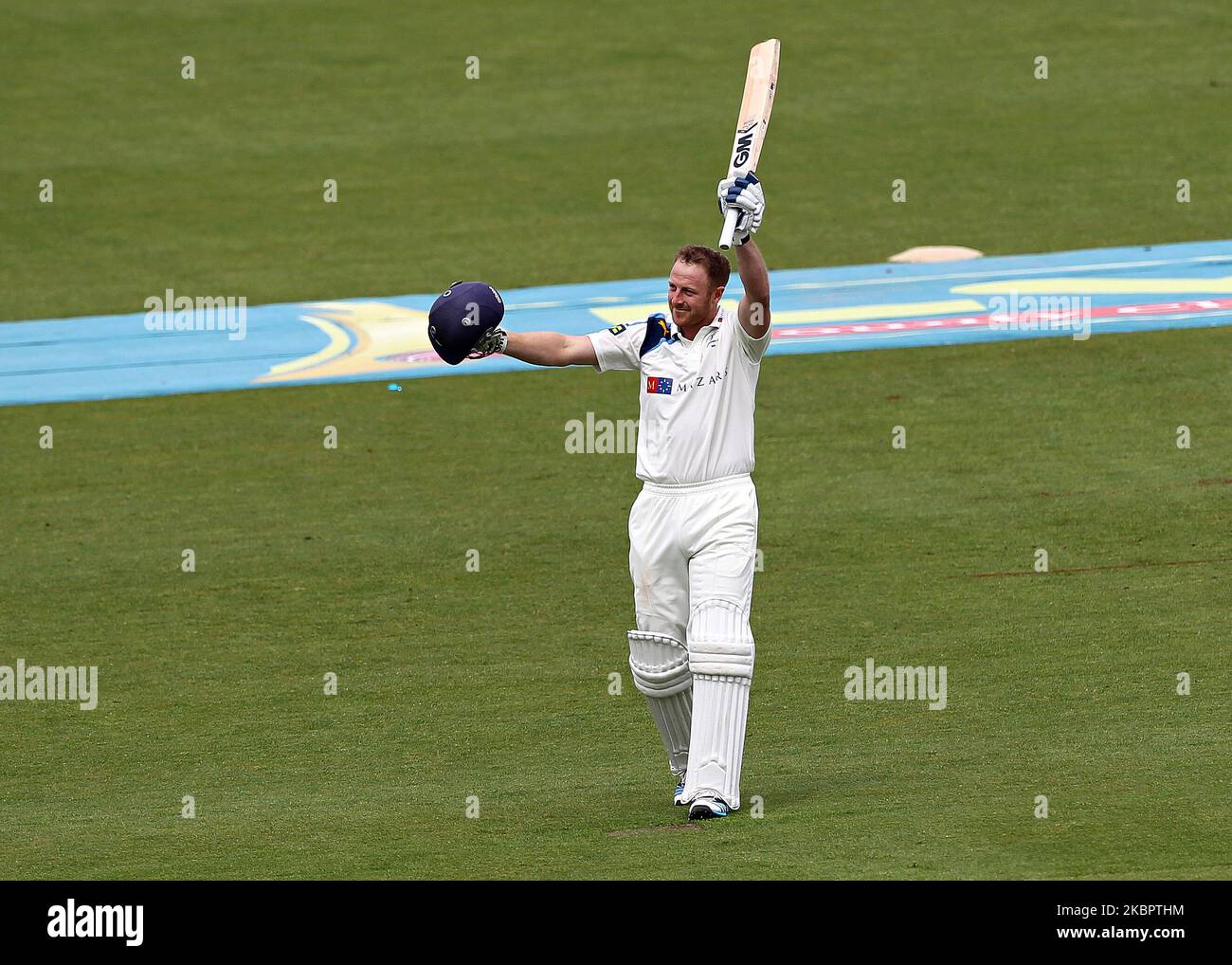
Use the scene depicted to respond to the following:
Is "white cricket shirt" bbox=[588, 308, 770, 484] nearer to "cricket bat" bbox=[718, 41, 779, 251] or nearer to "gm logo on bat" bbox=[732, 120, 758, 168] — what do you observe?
"cricket bat" bbox=[718, 41, 779, 251]

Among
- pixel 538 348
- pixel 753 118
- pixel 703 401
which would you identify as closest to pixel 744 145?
pixel 753 118

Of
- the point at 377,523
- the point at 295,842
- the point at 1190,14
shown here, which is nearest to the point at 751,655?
the point at 295,842

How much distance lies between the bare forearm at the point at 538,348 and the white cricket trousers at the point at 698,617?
0.67m

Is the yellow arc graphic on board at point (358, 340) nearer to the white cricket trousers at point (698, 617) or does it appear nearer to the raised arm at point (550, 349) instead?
the raised arm at point (550, 349)

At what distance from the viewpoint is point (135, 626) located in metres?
12.2

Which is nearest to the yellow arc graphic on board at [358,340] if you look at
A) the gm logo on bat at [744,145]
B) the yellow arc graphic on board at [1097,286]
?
the yellow arc graphic on board at [1097,286]

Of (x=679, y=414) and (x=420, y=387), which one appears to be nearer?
(x=679, y=414)

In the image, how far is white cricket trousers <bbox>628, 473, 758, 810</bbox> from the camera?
8.13 m

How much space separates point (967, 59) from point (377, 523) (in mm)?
15648

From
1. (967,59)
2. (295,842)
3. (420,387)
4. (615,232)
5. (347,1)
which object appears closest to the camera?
(295,842)

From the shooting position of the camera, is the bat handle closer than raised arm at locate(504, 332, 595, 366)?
Yes

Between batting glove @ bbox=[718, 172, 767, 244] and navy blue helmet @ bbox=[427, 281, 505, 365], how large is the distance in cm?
99

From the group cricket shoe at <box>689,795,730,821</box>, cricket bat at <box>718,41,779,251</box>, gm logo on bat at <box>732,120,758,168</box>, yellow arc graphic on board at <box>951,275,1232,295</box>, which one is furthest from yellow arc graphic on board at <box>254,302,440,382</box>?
cricket shoe at <box>689,795,730,821</box>

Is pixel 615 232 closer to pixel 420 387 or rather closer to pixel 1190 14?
pixel 420 387
